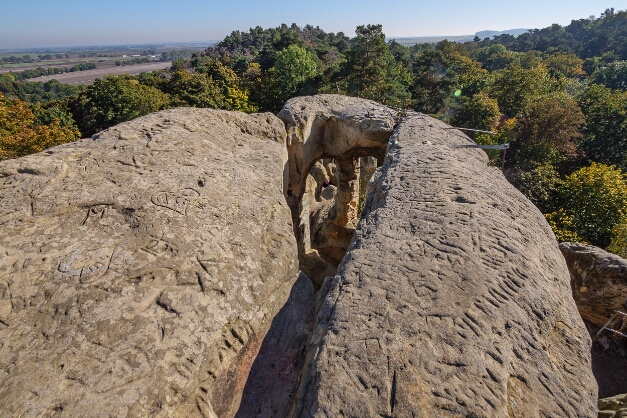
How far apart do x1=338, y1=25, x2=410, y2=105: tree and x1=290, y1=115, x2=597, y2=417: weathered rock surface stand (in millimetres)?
17606

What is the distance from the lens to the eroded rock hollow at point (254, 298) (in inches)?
106

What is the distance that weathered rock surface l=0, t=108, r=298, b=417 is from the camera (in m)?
2.73

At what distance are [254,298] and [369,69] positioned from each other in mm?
20191

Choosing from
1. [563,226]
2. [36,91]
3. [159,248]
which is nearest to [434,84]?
[563,226]

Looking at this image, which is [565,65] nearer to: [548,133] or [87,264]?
[548,133]

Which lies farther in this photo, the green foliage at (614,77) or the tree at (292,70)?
the green foliage at (614,77)

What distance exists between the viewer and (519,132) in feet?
61.8

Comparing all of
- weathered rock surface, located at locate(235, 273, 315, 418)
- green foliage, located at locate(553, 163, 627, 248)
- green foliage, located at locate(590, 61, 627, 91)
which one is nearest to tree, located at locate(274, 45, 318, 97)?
green foliage, located at locate(553, 163, 627, 248)

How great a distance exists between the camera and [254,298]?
365 centimetres

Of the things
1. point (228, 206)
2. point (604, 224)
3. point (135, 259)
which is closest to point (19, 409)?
point (135, 259)

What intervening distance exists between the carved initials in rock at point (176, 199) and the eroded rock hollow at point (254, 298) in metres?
0.02

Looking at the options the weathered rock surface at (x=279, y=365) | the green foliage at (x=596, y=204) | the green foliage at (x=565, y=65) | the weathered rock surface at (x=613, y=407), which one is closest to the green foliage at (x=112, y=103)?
the weathered rock surface at (x=279, y=365)

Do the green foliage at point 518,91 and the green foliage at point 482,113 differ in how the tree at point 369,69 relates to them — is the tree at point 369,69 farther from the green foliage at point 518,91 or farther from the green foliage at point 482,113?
the green foliage at point 518,91

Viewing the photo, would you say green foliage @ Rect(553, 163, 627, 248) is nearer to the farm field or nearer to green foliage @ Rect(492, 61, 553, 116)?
green foliage @ Rect(492, 61, 553, 116)
